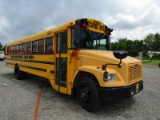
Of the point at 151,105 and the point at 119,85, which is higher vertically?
the point at 119,85

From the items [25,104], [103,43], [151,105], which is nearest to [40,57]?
[25,104]

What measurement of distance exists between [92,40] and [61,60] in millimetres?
1206

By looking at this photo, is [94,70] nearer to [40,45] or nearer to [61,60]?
[61,60]

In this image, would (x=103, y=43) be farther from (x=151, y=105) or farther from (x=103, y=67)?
(x=151, y=105)

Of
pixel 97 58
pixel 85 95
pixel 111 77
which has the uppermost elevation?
pixel 97 58

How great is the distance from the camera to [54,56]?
19.8ft

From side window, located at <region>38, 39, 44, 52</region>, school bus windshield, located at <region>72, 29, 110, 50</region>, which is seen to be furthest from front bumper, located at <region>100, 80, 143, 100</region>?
side window, located at <region>38, 39, 44, 52</region>

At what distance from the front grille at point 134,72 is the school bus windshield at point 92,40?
140 cm

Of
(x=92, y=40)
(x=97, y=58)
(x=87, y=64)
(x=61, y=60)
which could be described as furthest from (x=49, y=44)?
(x=97, y=58)

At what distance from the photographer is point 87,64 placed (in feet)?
15.8

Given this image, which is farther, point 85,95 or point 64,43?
point 64,43

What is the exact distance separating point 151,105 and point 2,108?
14.5 feet

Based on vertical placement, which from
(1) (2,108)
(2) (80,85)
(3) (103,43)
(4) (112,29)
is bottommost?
(1) (2,108)

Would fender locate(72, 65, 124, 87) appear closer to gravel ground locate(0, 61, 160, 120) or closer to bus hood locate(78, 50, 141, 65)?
bus hood locate(78, 50, 141, 65)
